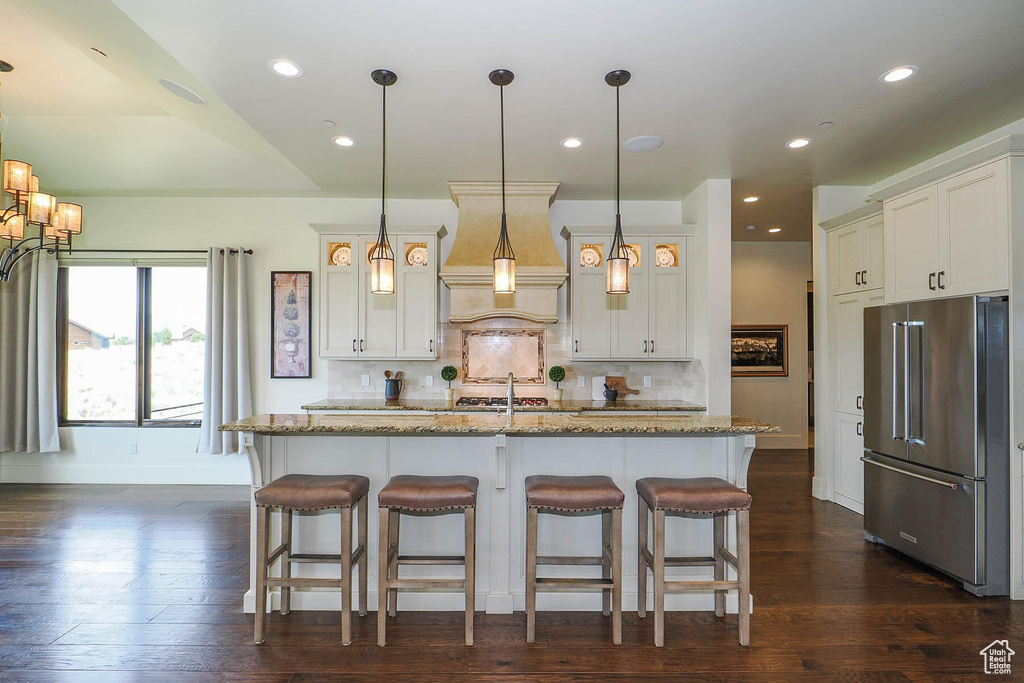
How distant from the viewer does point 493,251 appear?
14.7ft

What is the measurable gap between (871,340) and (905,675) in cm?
221

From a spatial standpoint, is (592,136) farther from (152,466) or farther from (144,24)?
(152,466)

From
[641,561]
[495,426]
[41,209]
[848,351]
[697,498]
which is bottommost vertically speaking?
[641,561]

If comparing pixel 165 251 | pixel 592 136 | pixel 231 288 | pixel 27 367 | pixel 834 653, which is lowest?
pixel 834 653

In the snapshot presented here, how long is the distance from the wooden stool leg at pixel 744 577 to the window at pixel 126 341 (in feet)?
16.7

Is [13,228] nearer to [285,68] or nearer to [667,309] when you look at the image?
[285,68]

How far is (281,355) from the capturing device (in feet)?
16.7

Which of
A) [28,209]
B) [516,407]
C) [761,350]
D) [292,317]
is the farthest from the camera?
[761,350]

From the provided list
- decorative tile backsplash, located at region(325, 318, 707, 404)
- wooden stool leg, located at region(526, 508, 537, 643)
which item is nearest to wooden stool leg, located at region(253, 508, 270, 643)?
wooden stool leg, located at region(526, 508, 537, 643)

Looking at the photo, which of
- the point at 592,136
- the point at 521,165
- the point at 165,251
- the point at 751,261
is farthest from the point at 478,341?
the point at 751,261

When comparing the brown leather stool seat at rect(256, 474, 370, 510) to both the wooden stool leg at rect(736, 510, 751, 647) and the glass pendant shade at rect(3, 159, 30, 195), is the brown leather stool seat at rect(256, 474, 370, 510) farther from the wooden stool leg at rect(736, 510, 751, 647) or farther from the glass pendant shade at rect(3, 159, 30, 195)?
the glass pendant shade at rect(3, 159, 30, 195)

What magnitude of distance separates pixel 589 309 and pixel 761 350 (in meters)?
3.69

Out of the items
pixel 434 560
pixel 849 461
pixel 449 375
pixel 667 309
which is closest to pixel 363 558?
pixel 434 560

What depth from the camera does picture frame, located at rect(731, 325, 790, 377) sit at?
714 centimetres
